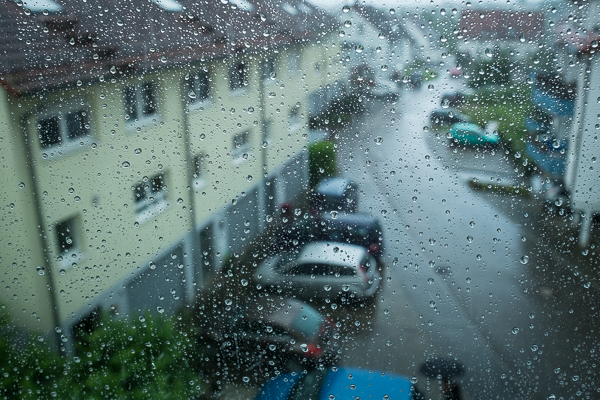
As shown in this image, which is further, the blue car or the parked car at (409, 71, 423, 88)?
the blue car

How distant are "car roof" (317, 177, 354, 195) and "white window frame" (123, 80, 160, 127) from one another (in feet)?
1.15

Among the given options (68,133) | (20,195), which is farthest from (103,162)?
(20,195)

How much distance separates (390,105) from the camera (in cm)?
90

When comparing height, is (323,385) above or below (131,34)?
below

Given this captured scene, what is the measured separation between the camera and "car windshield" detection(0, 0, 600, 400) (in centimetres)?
89

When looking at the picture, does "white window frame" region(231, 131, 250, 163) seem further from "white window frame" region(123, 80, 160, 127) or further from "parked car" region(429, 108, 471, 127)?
"parked car" region(429, 108, 471, 127)

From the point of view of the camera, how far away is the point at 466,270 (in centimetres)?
93

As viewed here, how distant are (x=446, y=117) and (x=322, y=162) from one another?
246mm

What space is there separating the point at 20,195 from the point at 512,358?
103 cm

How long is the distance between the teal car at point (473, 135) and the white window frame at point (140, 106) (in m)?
0.57

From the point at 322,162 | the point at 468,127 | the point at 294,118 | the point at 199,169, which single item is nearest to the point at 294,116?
the point at 294,118

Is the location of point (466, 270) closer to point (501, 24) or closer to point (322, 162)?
point (322, 162)

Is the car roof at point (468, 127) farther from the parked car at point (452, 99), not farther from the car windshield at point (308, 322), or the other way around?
the car windshield at point (308, 322)

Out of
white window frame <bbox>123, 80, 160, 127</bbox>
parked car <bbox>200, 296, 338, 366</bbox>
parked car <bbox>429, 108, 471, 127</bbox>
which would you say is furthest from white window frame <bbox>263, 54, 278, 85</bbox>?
parked car <bbox>200, 296, 338, 366</bbox>
